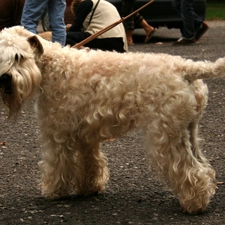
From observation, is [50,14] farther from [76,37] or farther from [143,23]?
[143,23]

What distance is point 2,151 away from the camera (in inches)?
275

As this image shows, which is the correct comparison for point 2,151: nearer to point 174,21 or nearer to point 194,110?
point 194,110

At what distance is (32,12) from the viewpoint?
9344 mm

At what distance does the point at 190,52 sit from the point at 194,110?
9.47 meters

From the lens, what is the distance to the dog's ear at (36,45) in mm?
5086

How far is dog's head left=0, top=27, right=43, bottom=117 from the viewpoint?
16.0 feet

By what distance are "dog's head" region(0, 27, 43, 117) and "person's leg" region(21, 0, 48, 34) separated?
4.21m

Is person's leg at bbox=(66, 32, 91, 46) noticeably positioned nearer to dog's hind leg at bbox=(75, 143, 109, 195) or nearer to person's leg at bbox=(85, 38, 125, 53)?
person's leg at bbox=(85, 38, 125, 53)

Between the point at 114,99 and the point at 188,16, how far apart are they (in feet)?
33.7

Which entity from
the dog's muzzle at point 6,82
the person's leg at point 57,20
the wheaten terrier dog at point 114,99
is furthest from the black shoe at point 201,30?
the dog's muzzle at point 6,82

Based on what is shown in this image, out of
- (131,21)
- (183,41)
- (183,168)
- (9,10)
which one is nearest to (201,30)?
(183,41)

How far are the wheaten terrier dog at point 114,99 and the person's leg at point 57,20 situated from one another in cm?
412

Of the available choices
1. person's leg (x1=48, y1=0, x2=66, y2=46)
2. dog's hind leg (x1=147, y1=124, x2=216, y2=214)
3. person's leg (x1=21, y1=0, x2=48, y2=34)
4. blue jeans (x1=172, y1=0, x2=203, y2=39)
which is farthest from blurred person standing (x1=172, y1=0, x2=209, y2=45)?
dog's hind leg (x1=147, y1=124, x2=216, y2=214)

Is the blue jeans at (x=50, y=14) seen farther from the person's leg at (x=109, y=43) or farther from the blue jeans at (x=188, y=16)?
the blue jeans at (x=188, y=16)
